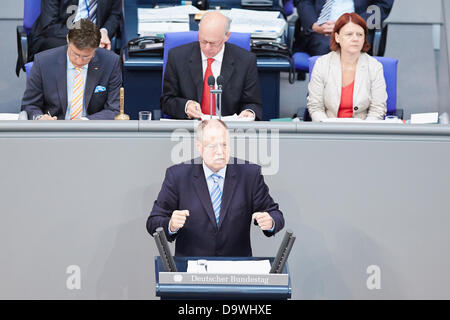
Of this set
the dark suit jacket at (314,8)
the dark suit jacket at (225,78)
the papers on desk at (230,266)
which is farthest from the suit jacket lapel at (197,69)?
the papers on desk at (230,266)

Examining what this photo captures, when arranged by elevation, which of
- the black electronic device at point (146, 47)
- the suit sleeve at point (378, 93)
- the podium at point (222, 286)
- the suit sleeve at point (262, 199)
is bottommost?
the podium at point (222, 286)

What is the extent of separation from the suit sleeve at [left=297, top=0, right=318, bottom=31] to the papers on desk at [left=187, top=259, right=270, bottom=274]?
3.06 meters

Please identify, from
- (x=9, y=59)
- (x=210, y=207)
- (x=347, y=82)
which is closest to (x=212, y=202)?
(x=210, y=207)

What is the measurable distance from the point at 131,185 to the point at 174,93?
1229 millimetres

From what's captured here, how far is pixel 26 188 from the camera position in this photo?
3275 millimetres

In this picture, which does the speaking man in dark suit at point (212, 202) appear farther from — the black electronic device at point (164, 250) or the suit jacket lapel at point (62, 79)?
the suit jacket lapel at point (62, 79)

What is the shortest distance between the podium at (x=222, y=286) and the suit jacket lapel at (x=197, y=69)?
203 centimetres

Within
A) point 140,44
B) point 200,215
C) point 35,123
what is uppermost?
point 140,44

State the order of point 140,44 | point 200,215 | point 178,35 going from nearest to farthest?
point 200,215
point 178,35
point 140,44

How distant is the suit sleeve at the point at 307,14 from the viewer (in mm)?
5508

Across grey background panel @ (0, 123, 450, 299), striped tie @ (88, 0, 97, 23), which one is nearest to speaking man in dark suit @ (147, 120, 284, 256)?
grey background panel @ (0, 123, 450, 299)

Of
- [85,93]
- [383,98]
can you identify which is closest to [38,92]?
[85,93]

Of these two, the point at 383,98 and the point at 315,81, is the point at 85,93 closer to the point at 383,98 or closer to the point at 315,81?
the point at 315,81

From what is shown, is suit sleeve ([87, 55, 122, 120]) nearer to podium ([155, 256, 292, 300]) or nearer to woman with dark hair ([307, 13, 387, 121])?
woman with dark hair ([307, 13, 387, 121])
